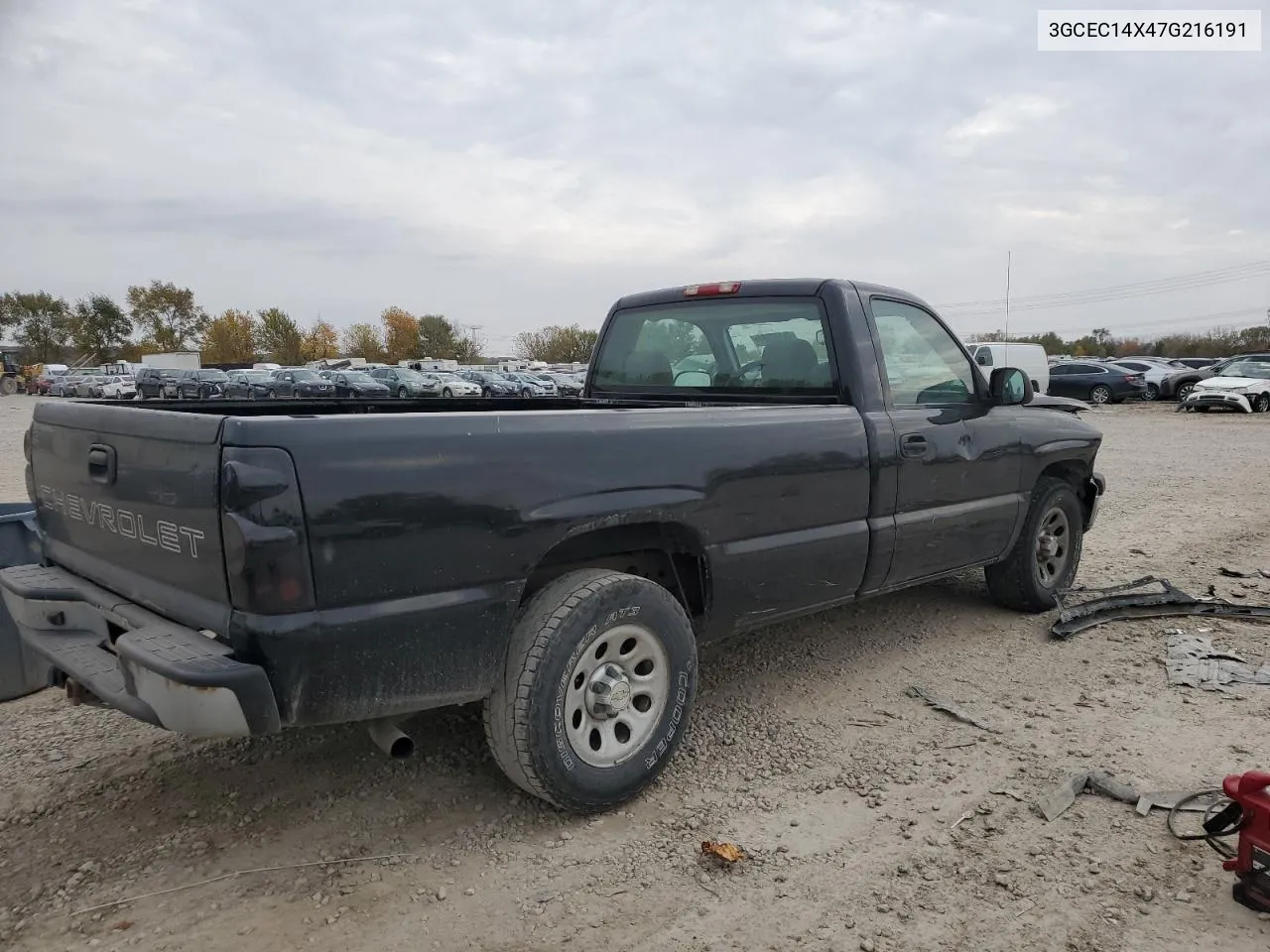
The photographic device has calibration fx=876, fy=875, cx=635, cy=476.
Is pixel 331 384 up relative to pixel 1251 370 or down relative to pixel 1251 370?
up

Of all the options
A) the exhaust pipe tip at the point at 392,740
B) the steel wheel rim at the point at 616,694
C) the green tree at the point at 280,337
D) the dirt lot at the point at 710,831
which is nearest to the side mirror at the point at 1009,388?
the dirt lot at the point at 710,831

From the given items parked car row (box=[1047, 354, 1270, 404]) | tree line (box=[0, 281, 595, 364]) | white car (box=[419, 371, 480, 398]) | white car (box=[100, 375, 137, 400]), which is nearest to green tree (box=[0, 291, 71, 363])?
tree line (box=[0, 281, 595, 364])

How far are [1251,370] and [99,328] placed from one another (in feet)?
289

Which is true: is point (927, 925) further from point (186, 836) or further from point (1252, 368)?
point (1252, 368)

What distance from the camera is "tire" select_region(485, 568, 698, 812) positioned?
2742mm

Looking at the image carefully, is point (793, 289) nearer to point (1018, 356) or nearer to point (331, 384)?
point (1018, 356)

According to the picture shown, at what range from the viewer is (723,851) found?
109 inches

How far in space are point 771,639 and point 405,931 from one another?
280 centimetres

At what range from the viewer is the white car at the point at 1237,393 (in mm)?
23750

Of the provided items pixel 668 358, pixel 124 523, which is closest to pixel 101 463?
pixel 124 523

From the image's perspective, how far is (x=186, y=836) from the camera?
2.87 m

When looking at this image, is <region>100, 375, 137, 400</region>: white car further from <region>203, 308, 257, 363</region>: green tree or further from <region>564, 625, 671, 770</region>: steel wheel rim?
<region>564, 625, 671, 770</region>: steel wheel rim

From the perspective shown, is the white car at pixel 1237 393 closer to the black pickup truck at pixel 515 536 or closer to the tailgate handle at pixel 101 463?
the black pickup truck at pixel 515 536

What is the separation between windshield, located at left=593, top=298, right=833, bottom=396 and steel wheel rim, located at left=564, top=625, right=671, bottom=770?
1.58 meters
